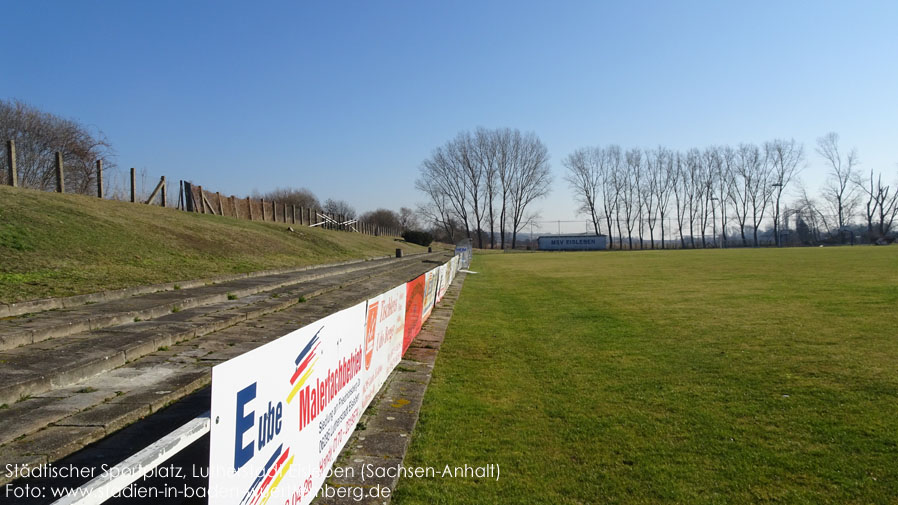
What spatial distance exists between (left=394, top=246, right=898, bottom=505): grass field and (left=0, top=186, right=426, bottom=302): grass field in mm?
6062

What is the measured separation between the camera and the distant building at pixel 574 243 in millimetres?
79938

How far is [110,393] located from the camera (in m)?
4.14

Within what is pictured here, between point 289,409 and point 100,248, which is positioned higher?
point 100,248

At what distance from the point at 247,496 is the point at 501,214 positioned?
83.4m

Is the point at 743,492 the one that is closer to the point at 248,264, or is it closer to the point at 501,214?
the point at 248,264

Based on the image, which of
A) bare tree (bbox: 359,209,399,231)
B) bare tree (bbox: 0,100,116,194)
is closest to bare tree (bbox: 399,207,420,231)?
bare tree (bbox: 359,209,399,231)

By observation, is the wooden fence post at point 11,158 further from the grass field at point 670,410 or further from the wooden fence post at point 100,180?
the grass field at point 670,410

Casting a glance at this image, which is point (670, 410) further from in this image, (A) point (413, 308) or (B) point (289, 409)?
(A) point (413, 308)

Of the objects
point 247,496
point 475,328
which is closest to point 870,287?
point 475,328

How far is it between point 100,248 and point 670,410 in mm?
11476

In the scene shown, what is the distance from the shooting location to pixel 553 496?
321 cm

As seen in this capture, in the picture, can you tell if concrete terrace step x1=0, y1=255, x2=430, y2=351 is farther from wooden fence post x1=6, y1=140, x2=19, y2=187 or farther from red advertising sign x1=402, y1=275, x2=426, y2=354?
wooden fence post x1=6, y1=140, x2=19, y2=187

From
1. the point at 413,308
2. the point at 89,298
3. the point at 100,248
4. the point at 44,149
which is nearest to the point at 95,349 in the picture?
the point at 89,298

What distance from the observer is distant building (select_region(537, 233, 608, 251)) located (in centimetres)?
7994
